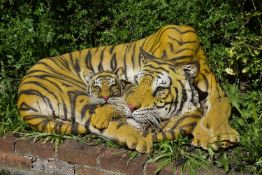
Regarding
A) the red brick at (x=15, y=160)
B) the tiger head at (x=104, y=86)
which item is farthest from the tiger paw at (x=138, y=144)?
the red brick at (x=15, y=160)

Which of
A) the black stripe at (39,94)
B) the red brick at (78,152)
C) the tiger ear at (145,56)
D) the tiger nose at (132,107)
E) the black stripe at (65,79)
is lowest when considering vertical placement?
the red brick at (78,152)

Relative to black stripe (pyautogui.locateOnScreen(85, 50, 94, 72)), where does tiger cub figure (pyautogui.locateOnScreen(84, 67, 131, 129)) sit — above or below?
below

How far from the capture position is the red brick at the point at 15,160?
5.24m

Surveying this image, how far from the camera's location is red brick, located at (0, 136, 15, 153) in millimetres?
5250

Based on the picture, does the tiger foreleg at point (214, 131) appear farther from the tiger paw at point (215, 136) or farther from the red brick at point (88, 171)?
the red brick at point (88, 171)

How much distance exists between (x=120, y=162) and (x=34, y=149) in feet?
2.64

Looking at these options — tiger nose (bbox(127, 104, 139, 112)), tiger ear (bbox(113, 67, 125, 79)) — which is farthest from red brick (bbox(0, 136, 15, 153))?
tiger nose (bbox(127, 104, 139, 112))

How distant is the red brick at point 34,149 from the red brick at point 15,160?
5 centimetres

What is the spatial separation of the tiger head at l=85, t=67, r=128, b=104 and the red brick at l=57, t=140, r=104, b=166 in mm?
373

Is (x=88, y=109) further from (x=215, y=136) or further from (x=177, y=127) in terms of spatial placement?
(x=215, y=136)

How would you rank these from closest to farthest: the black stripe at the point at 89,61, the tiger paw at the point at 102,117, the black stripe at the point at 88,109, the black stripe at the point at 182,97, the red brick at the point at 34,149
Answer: the black stripe at the point at 182,97
the tiger paw at the point at 102,117
the black stripe at the point at 88,109
the red brick at the point at 34,149
the black stripe at the point at 89,61

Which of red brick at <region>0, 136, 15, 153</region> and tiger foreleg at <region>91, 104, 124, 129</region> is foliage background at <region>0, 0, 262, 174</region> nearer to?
red brick at <region>0, 136, 15, 153</region>

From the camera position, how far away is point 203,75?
5.05m

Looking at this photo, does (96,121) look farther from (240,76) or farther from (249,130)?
(240,76)
